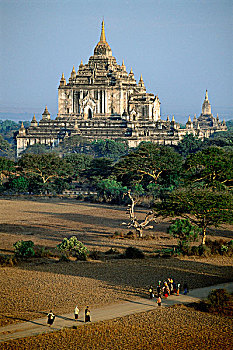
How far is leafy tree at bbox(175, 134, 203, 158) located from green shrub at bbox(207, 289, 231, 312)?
85.2 metres

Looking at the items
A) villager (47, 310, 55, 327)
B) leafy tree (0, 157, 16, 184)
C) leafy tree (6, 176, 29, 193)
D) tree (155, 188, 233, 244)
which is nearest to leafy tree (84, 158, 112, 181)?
leafy tree (6, 176, 29, 193)

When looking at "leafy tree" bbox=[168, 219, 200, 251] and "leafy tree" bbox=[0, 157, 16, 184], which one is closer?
"leafy tree" bbox=[168, 219, 200, 251]

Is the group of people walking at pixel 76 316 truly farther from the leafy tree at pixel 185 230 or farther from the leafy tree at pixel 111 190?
the leafy tree at pixel 111 190

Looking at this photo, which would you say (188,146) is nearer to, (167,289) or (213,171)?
(213,171)

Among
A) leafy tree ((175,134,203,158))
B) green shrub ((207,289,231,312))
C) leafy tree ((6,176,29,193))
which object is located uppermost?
leafy tree ((175,134,203,158))

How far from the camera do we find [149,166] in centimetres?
7562

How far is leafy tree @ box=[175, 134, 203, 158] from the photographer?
383ft

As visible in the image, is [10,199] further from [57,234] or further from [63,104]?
[63,104]

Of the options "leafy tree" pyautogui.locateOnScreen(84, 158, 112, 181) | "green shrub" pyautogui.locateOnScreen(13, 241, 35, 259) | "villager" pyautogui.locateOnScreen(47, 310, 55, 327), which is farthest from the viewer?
"leafy tree" pyautogui.locateOnScreen(84, 158, 112, 181)

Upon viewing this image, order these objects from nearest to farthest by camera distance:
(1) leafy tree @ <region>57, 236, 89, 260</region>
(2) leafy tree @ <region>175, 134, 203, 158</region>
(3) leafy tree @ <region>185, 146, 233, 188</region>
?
(1) leafy tree @ <region>57, 236, 89, 260</region> < (3) leafy tree @ <region>185, 146, 233, 188</region> < (2) leafy tree @ <region>175, 134, 203, 158</region>

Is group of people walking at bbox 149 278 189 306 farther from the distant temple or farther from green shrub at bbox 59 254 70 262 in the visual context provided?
the distant temple

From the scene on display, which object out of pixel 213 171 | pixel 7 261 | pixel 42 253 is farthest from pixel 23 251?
pixel 213 171

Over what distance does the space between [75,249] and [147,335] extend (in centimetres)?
1509

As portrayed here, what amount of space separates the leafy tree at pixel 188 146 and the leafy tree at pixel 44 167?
3832cm
